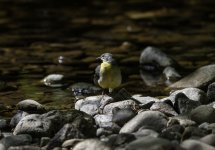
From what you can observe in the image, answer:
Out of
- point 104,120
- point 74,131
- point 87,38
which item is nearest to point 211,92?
point 104,120

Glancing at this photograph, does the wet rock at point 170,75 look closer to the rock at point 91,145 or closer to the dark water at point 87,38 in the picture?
the dark water at point 87,38

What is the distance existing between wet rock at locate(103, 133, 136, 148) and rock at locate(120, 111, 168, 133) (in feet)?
1.73

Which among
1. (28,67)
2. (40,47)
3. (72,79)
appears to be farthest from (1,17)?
(72,79)

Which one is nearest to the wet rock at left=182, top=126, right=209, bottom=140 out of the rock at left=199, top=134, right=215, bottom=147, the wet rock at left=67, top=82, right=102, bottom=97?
the rock at left=199, top=134, right=215, bottom=147

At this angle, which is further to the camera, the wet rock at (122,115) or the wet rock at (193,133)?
the wet rock at (122,115)

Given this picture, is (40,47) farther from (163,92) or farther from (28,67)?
(163,92)

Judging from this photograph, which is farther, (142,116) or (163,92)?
(163,92)

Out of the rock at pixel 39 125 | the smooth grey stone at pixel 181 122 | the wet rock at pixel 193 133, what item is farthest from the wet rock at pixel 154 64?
the wet rock at pixel 193 133

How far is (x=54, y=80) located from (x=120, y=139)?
428 centimetres

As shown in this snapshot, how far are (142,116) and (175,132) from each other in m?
0.59

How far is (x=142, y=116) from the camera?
763 cm

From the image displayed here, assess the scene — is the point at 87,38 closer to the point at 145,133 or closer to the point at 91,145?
the point at 145,133

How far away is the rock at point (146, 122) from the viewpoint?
7531 millimetres

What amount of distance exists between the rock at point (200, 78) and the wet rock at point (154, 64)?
86 cm
